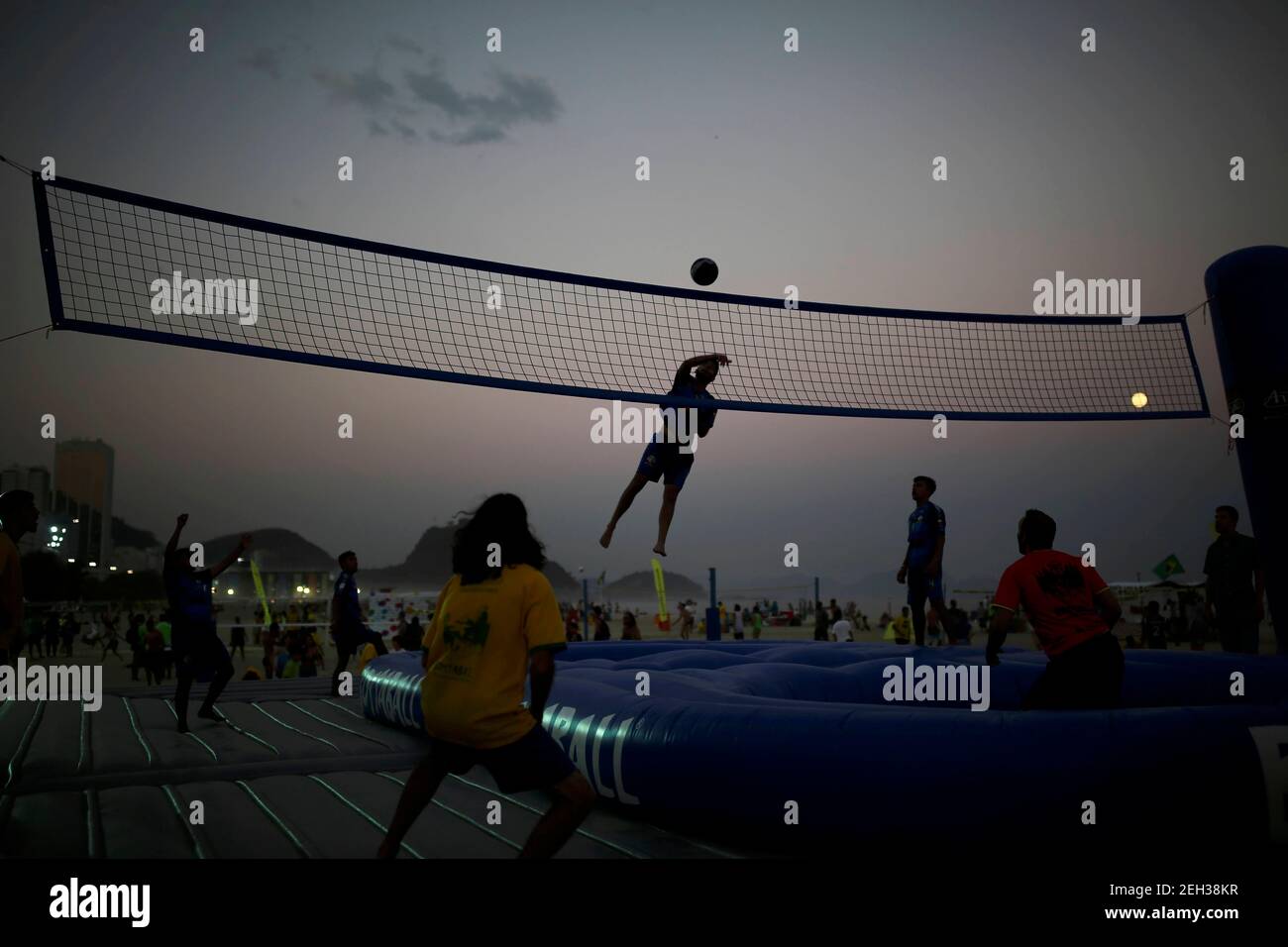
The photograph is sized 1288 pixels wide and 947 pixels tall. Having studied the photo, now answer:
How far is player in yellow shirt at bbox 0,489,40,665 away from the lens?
13.2 feet

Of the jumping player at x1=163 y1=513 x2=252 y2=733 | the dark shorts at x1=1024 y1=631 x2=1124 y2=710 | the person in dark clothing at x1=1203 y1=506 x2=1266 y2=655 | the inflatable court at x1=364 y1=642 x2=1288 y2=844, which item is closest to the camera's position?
the inflatable court at x1=364 y1=642 x2=1288 y2=844

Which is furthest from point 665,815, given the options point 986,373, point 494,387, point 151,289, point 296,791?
point 986,373

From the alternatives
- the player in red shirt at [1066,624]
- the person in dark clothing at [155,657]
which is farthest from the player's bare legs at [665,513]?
the person in dark clothing at [155,657]

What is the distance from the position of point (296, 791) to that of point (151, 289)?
9.64 feet

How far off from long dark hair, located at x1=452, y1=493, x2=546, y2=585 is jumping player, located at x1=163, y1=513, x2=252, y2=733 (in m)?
3.70

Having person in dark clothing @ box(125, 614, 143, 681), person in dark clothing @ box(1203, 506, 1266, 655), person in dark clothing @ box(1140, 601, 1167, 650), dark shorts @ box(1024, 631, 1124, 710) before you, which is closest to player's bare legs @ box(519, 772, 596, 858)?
dark shorts @ box(1024, 631, 1124, 710)

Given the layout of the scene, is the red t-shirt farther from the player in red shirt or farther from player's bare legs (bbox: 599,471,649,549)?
player's bare legs (bbox: 599,471,649,549)

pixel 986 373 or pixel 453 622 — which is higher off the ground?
pixel 986 373

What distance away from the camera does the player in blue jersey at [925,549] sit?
730cm

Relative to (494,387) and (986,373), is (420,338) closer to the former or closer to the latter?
(494,387)

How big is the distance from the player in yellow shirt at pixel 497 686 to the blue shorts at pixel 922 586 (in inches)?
200

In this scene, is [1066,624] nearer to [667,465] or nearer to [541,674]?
[541,674]
